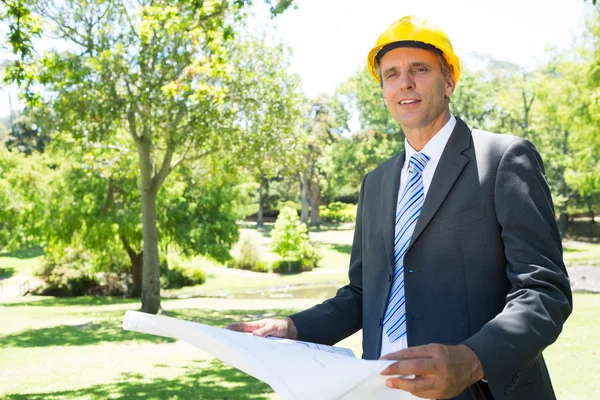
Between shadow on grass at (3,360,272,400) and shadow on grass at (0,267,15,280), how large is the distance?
32.7 m

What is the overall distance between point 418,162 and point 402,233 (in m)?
0.28

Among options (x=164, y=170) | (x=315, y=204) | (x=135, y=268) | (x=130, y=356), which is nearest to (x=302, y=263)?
(x=135, y=268)

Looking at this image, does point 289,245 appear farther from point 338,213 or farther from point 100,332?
point 338,213

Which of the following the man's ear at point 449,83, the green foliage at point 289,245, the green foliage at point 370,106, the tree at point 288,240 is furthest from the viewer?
the green foliage at point 370,106

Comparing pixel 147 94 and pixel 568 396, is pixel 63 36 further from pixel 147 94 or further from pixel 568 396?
pixel 568 396

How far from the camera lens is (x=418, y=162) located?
2.38m

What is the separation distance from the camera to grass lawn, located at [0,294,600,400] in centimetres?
831

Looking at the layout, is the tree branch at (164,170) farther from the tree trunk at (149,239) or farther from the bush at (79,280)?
the bush at (79,280)

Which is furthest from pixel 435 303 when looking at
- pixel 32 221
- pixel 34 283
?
pixel 34 283

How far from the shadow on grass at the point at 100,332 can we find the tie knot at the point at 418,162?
12.0m

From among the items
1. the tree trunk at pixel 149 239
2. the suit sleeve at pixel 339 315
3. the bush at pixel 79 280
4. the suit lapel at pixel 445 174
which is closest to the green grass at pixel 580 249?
the bush at pixel 79 280

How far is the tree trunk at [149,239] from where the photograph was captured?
1720 centimetres

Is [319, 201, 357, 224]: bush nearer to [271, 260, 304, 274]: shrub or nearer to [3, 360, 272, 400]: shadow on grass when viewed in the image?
[271, 260, 304, 274]: shrub

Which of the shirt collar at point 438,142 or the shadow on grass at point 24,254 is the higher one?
the shirt collar at point 438,142
